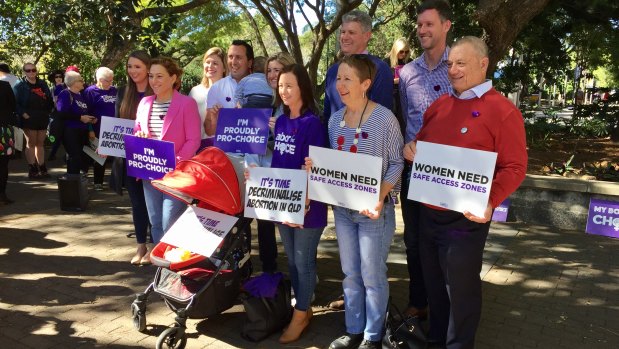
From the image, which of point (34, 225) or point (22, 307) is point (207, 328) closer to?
point (22, 307)

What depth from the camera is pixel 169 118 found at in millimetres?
4562

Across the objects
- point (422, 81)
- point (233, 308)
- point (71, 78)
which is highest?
point (71, 78)

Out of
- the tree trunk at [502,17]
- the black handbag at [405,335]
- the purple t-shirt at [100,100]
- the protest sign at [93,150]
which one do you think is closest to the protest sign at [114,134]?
the purple t-shirt at [100,100]

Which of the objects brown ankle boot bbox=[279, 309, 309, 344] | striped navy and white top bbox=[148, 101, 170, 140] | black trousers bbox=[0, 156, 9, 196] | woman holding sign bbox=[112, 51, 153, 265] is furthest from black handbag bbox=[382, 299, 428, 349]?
black trousers bbox=[0, 156, 9, 196]

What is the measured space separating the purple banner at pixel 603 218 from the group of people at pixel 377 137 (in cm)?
389

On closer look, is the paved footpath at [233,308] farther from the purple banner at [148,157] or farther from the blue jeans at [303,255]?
the purple banner at [148,157]

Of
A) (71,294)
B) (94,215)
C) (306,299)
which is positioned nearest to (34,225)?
(94,215)

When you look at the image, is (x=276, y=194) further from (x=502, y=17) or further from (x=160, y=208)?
(x=502, y=17)

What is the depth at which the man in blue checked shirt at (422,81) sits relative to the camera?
373 cm

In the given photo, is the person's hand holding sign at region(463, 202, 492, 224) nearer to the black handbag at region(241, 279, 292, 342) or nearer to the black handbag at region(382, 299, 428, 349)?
the black handbag at region(382, 299, 428, 349)

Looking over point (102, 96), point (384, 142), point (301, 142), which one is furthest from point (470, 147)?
point (102, 96)

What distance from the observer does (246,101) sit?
4.42 m

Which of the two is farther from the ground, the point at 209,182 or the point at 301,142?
the point at 301,142

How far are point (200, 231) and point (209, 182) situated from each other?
0.38m
